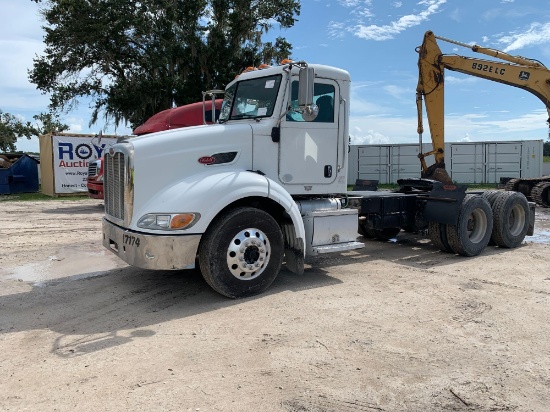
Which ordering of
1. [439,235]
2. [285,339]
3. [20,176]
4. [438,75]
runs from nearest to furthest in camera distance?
[285,339] < [439,235] < [438,75] < [20,176]

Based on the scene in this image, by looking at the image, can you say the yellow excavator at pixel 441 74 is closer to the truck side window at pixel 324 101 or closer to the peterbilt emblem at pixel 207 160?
the truck side window at pixel 324 101

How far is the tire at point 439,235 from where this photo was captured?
8516mm

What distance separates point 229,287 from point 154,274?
1.91 meters

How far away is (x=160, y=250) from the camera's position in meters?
5.12

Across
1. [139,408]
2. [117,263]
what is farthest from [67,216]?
[139,408]

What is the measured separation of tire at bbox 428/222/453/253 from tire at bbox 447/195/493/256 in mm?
117

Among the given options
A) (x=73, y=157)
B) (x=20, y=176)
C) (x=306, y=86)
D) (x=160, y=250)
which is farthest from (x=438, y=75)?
(x=20, y=176)

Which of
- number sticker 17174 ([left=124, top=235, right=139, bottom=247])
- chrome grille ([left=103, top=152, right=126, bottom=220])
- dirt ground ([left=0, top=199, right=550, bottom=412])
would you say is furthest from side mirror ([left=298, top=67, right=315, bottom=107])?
number sticker 17174 ([left=124, top=235, right=139, bottom=247])

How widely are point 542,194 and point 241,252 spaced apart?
17.1m

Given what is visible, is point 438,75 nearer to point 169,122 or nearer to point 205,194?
point 205,194

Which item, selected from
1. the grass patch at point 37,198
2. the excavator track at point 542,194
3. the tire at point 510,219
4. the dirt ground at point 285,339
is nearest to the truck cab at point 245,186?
the dirt ground at point 285,339

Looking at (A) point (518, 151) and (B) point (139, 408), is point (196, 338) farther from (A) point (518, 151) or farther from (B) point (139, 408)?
(A) point (518, 151)

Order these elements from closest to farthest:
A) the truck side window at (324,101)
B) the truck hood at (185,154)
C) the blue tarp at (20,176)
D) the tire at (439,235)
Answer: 1. the truck hood at (185,154)
2. the truck side window at (324,101)
3. the tire at (439,235)
4. the blue tarp at (20,176)

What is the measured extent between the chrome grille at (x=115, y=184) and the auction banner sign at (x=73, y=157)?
51.6ft
